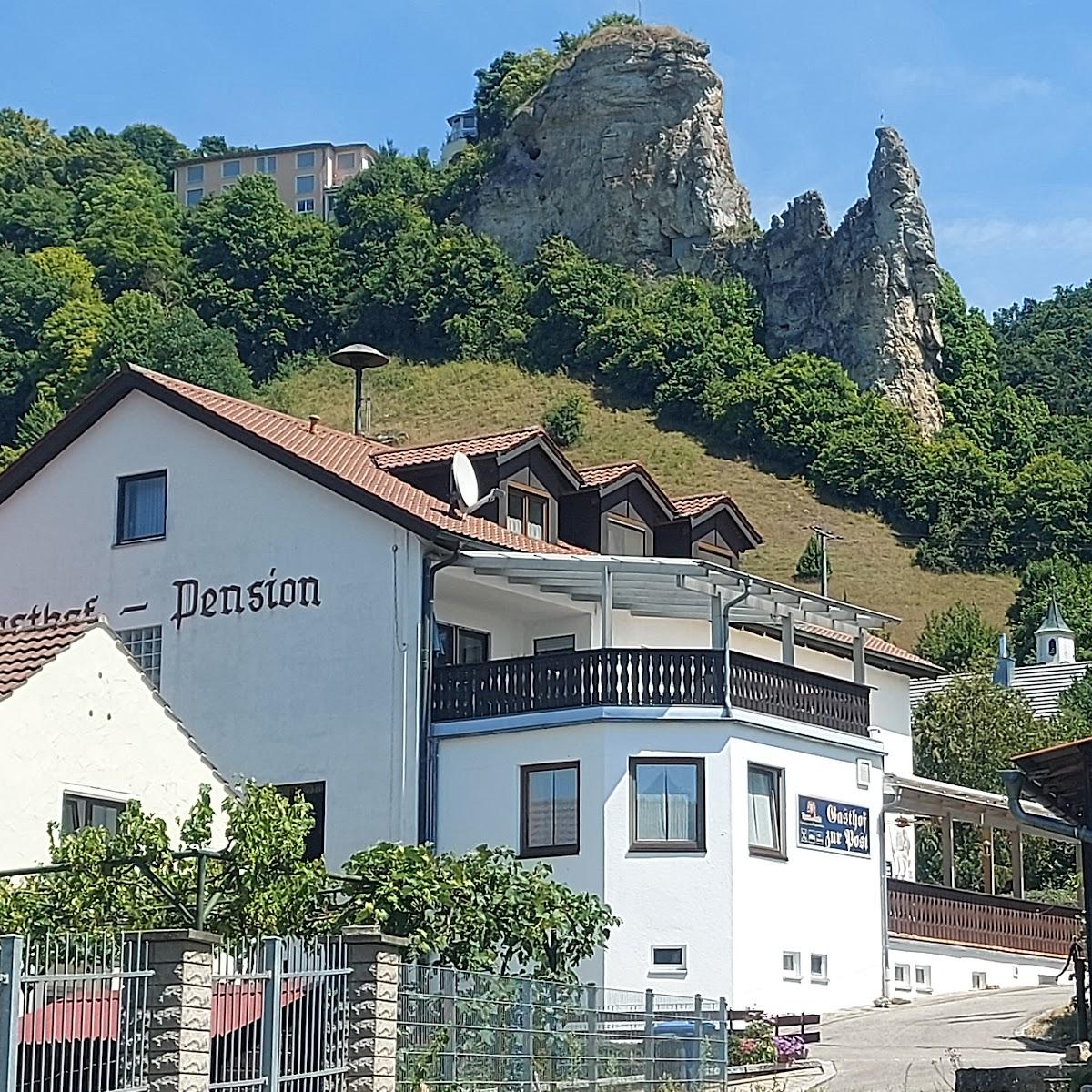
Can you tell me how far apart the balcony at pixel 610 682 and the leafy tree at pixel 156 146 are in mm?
157698

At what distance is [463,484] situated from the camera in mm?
34156

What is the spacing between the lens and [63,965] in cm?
1320

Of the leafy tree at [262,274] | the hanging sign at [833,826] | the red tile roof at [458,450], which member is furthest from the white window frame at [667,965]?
the leafy tree at [262,274]

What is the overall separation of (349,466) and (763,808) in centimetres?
869

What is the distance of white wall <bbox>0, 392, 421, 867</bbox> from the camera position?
3297 centimetres

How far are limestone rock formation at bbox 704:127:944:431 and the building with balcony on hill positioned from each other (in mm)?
57998

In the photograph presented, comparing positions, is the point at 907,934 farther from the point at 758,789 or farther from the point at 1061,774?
the point at 1061,774

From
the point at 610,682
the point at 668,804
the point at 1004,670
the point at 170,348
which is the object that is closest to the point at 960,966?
the point at 668,804

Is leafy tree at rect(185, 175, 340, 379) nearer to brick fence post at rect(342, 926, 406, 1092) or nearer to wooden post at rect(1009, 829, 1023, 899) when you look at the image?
wooden post at rect(1009, 829, 1023, 899)

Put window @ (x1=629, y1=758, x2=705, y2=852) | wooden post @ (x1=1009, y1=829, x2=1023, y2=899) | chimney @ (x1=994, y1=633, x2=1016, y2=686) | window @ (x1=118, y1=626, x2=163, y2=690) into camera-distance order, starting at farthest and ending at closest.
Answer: chimney @ (x1=994, y1=633, x2=1016, y2=686), wooden post @ (x1=1009, y1=829, x2=1023, y2=899), window @ (x1=118, y1=626, x2=163, y2=690), window @ (x1=629, y1=758, x2=705, y2=852)

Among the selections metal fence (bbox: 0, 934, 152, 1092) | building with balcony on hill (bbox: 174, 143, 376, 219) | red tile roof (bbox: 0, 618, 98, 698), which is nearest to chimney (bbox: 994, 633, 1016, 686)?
red tile roof (bbox: 0, 618, 98, 698)

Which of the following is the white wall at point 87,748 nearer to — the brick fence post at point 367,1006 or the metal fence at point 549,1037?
the metal fence at point 549,1037

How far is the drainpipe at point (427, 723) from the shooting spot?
107 ft

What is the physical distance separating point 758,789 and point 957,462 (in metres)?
89.4
